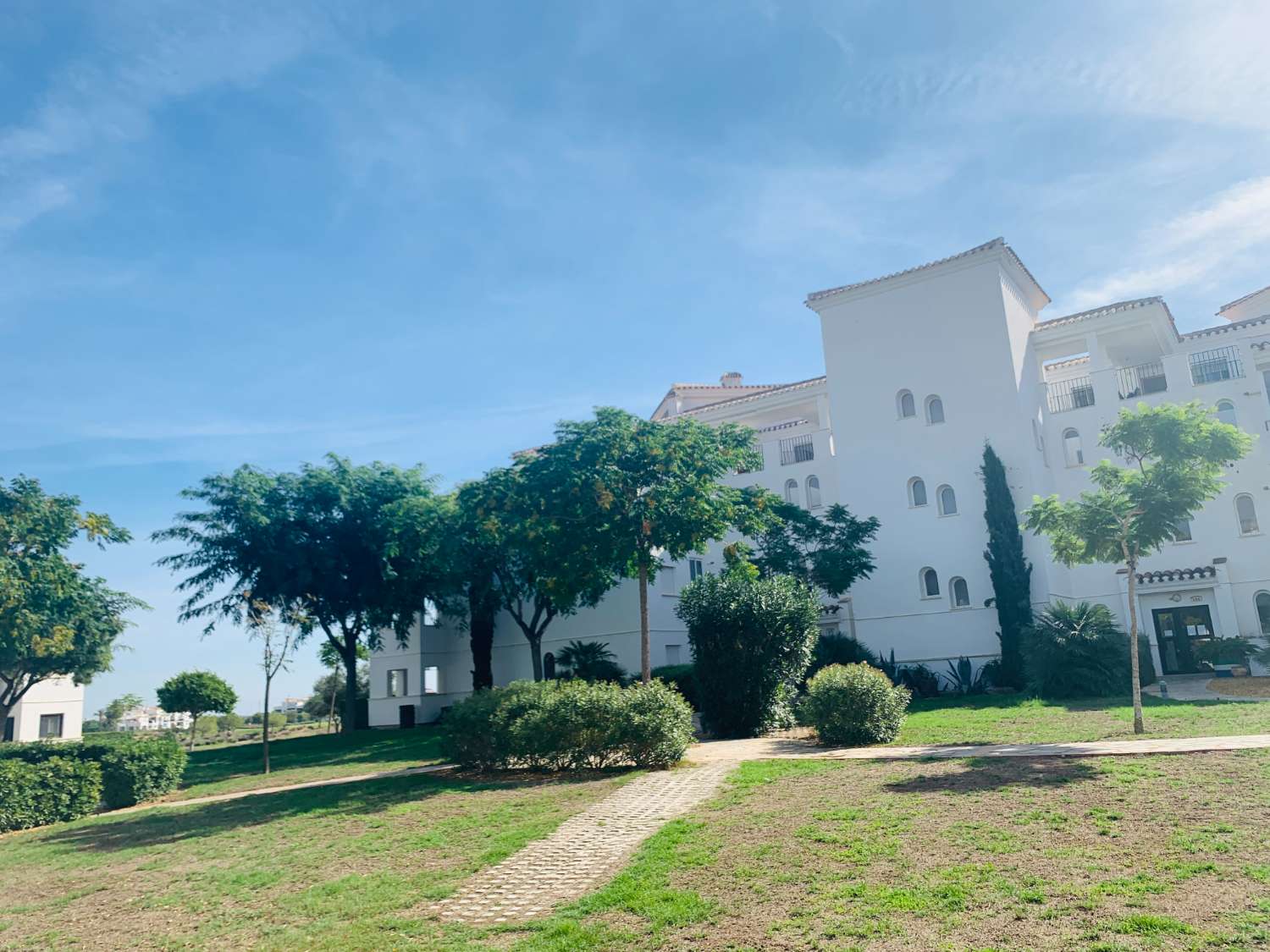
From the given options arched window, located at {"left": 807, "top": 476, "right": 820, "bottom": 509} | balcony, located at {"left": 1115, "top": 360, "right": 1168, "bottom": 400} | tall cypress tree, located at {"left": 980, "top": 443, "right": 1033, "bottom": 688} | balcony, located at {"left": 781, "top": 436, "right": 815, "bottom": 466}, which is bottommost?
tall cypress tree, located at {"left": 980, "top": 443, "right": 1033, "bottom": 688}

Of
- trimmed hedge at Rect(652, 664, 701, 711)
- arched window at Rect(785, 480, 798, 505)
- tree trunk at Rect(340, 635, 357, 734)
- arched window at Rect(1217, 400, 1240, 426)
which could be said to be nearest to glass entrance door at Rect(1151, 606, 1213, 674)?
arched window at Rect(1217, 400, 1240, 426)

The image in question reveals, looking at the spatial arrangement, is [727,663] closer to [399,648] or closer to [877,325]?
[877,325]

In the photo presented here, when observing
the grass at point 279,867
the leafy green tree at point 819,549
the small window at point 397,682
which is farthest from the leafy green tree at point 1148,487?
the small window at point 397,682

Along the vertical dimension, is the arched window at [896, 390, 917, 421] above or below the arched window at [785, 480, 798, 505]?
above

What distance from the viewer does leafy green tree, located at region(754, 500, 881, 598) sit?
1214 inches

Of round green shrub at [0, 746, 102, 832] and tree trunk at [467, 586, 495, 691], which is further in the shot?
tree trunk at [467, 586, 495, 691]

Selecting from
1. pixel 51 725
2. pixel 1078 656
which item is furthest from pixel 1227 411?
pixel 51 725

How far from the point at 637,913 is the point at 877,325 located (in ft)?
100

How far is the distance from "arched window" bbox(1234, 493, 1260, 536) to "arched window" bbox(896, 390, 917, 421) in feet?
38.1

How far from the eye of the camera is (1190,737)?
13.2 meters

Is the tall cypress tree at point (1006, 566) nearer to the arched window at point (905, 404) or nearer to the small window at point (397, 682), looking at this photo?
the arched window at point (905, 404)

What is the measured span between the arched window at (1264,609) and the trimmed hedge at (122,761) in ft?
109

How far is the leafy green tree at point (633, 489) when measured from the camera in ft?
55.3

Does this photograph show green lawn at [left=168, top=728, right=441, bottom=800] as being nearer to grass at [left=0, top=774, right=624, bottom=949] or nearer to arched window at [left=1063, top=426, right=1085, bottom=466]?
grass at [left=0, top=774, right=624, bottom=949]
